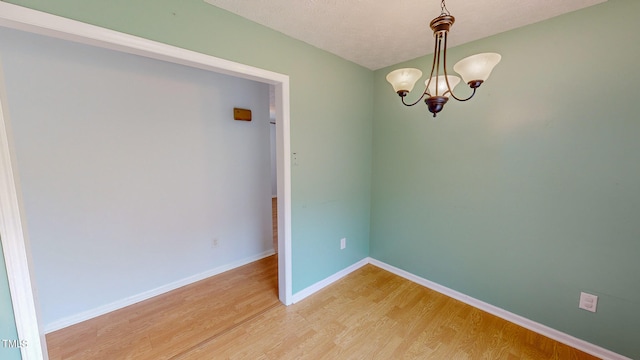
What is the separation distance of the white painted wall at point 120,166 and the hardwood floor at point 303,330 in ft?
1.27

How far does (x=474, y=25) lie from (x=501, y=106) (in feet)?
2.19

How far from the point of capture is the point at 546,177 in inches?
71.1

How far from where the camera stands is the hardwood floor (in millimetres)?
1725

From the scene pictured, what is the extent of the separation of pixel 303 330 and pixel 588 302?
82.4 inches

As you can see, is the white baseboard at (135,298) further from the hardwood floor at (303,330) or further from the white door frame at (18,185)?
the white door frame at (18,185)

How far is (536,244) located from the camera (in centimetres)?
189

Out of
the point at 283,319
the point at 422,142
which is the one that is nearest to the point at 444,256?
the point at 422,142

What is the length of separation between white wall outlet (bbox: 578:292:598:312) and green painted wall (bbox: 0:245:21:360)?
332cm

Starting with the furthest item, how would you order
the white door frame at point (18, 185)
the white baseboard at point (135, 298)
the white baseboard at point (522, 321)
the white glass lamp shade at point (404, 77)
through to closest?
the white baseboard at point (135, 298)
the white baseboard at point (522, 321)
the white glass lamp shade at point (404, 77)
the white door frame at point (18, 185)

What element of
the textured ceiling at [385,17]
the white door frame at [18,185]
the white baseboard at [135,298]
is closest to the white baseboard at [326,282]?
the white baseboard at [135,298]

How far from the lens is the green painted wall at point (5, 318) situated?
3.39 feet

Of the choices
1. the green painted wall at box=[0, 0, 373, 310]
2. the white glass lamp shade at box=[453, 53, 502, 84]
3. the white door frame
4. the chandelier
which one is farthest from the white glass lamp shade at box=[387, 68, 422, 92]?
the white door frame

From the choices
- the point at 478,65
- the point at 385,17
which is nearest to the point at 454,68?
the point at 478,65

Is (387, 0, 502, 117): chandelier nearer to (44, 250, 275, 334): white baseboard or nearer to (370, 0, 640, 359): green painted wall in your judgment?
(370, 0, 640, 359): green painted wall
